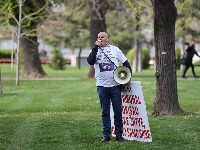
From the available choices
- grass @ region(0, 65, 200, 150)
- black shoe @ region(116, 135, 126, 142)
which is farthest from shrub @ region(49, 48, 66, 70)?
black shoe @ region(116, 135, 126, 142)

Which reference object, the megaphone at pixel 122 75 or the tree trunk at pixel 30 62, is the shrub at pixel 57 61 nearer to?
the tree trunk at pixel 30 62

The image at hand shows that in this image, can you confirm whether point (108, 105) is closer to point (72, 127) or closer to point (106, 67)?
point (106, 67)

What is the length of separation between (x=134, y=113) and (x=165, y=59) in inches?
168

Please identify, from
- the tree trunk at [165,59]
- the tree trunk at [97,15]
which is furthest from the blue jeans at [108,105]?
the tree trunk at [97,15]

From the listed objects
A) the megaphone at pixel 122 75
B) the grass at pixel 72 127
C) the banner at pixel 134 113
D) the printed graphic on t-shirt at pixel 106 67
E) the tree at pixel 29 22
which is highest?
the tree at pixel 29 22

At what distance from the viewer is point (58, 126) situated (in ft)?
40.8

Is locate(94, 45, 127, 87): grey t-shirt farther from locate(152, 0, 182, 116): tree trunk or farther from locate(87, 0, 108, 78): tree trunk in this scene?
locate(87, 0, 108, 78): tree trunk

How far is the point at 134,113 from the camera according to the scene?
1062cm

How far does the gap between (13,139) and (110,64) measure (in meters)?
2.09

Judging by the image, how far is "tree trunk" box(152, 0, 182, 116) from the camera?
47.6 ft

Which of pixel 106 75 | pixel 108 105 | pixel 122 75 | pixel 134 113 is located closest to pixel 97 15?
pixel 134 113

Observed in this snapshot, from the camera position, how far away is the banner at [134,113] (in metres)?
10.5

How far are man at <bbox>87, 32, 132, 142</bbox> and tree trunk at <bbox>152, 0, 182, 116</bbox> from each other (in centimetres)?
431

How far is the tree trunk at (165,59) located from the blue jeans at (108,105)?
4.34 metres
